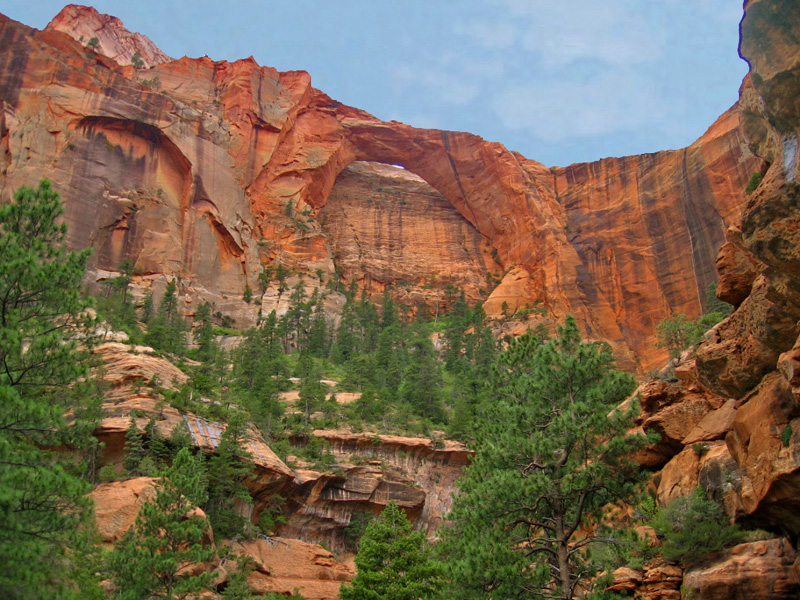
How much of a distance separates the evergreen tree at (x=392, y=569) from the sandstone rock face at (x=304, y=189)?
40.1 metres

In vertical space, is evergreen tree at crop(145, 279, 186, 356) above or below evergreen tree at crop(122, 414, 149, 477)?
above

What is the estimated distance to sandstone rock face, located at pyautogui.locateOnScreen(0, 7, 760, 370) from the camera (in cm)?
5597

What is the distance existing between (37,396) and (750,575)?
15416 millimetres

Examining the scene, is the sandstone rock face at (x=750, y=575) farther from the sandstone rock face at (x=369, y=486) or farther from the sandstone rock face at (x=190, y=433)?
the sandstone rock face at (x=190, y=433)

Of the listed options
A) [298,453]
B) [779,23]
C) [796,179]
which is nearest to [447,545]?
[796,179]

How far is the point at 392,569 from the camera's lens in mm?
20328

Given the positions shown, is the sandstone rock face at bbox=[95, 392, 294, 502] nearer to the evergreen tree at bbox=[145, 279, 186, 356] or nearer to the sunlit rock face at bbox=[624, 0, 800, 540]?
the evergreen tree at bbox=[145, 279, 186, 356]

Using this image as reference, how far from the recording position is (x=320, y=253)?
226 ft

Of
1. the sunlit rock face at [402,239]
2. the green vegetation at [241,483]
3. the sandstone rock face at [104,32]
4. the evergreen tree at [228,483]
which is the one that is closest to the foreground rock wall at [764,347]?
the green vegetation at [241,483]

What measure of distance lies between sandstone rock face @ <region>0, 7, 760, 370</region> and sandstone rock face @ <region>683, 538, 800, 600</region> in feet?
145

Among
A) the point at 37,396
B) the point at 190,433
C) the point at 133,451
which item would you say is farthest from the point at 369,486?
the point at 37,396

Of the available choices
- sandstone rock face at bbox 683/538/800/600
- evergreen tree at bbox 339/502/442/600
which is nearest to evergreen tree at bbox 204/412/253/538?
evergreen tree at bbox 339/502/442/600

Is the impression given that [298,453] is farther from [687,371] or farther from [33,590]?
[33,590]

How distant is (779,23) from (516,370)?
437 inches
